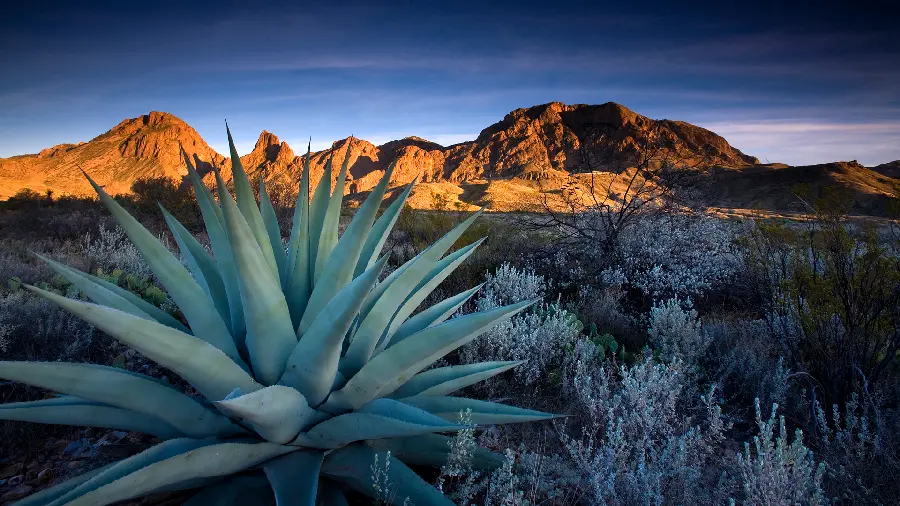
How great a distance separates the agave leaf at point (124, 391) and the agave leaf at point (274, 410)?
0.09m

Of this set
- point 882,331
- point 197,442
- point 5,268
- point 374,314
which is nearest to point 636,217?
point 882,331

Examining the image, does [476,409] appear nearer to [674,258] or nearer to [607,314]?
[607,314]

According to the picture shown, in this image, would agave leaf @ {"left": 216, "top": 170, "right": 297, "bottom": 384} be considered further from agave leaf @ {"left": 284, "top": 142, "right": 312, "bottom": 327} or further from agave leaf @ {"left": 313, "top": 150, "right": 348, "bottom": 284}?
agave leaf @ {"left": 313, "top": 150, "right": 348, "bottom": 284}

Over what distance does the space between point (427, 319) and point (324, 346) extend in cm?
92

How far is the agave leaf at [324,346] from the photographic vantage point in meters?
1.36

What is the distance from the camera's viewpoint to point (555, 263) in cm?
709

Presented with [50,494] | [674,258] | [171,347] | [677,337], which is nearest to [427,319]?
[171,347]

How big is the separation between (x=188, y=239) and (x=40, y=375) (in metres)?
0.89

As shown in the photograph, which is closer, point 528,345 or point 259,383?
point 259,383

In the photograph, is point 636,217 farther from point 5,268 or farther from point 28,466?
point 5,268

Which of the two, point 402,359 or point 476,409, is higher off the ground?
point 402,359

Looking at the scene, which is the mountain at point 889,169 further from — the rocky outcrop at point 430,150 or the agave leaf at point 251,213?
the agave leaf at point 251,213

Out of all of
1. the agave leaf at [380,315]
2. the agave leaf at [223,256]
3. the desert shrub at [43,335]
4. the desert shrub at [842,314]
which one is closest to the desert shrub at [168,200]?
the desert shrub at [43,335]

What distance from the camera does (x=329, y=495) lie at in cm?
168
